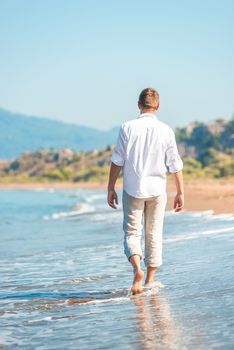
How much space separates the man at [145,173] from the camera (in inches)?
250

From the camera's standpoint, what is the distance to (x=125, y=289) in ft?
21.9

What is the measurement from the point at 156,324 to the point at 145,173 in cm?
182

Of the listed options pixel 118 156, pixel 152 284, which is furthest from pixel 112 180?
pixel 152 284

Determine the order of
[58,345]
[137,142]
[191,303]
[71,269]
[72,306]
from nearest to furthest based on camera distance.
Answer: [58,345] → [191,303] → [72,306] → [137,142] → [71,269]

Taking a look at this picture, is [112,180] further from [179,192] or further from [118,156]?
[179,192]

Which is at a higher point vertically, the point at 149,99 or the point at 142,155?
the point at 149,99

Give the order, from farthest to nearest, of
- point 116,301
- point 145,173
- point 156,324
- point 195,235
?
1. point 195,235
2. point 145,173
3. point 116,301
4. point 156,324

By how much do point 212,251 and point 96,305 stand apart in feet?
10.4

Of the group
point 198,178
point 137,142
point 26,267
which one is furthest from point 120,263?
point 198,178

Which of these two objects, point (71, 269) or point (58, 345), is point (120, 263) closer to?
point (71, 269)

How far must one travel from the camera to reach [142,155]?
20.9 feet

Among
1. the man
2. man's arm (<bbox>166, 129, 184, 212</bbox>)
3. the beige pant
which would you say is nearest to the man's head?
the man

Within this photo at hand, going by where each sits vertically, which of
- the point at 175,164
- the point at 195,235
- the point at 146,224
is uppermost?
the point at 175,164

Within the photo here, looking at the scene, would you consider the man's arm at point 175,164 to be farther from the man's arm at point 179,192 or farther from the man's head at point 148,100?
the man's head at point 148,100
